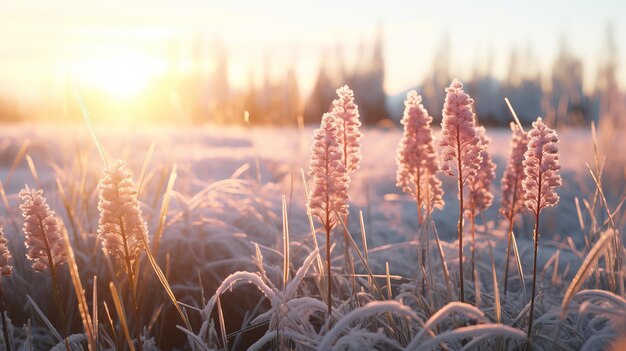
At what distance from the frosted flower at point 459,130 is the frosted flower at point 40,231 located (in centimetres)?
121

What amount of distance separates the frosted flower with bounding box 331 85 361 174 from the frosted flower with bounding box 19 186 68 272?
0.92m

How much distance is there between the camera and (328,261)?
1622 millimetres

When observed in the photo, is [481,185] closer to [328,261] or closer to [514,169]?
[514,169]

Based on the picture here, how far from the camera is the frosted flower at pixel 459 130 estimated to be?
5.51ft

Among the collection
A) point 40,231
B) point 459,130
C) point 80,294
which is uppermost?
point 459,130

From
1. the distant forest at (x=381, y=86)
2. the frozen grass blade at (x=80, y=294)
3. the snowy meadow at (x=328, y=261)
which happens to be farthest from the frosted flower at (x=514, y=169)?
the distant forest at (x=381, y=86)

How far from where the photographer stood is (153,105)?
149 feet

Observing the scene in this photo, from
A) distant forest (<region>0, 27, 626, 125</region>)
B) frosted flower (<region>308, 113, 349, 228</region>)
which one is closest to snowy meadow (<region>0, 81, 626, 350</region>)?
frosted flower (<region>308, 113, 349, 228</region>)

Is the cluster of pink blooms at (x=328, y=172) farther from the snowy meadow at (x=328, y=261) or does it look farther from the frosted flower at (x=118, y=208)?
the frosted flower at (x=118, y=208)

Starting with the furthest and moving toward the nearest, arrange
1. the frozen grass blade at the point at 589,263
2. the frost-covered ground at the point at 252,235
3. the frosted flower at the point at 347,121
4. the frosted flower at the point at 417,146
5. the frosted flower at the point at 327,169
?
the frost-covered ground at the point at 252,235 < the frosted flower at the point at 417,146 < the frosted flower at the point at 347,121 < the frosted flower at the point at 327,169 < the frozen grass blade at the point at 589,263

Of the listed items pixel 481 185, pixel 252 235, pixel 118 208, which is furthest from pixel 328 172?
pixel 252 235

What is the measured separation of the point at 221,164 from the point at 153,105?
40356mm

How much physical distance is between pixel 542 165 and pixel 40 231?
1.51m

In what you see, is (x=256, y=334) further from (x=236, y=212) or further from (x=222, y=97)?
(x=222, y=97)
